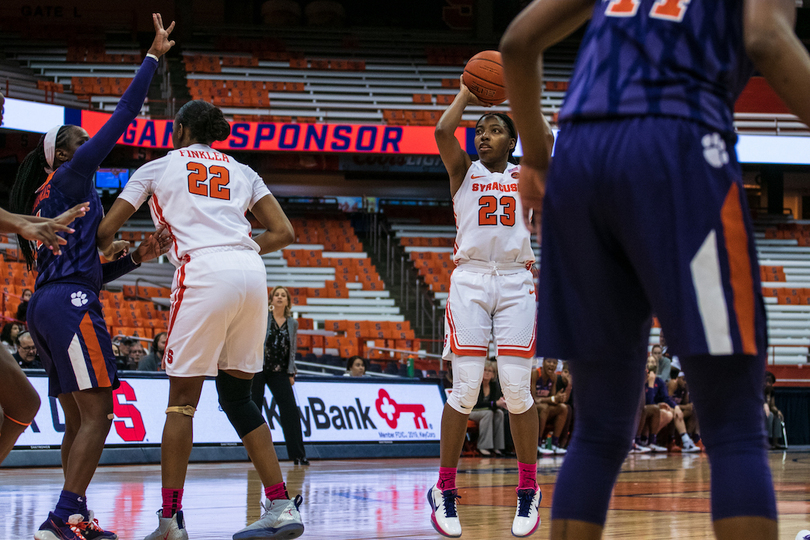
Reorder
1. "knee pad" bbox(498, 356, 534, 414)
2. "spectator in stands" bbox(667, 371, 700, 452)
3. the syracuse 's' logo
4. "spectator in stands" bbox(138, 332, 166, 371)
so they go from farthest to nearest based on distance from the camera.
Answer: "spectator in stands" bbox(667, 371, 700, 452)
the syracuse 's' logo
"spectator in stands" bbox(138, 332, 166, 371)
"knee pad" bbox(498, 356, 534, 414)

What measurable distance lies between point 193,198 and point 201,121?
1.35 ft

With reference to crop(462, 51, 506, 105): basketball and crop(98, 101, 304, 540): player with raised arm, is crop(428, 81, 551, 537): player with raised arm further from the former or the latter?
crop(98, 101, 304, 540): player with raised arm

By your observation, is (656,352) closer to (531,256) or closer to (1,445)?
(531,256)

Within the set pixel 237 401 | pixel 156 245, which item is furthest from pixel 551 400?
pixel 156 245

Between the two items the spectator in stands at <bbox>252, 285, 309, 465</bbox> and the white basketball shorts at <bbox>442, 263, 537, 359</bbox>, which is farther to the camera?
the spectator in stands at <bbox>252, 285, 309, 465</bbox>

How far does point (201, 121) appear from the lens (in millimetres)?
3975

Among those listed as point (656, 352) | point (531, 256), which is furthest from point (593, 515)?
point (656, 352)

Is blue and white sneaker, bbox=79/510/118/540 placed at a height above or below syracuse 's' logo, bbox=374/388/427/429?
below

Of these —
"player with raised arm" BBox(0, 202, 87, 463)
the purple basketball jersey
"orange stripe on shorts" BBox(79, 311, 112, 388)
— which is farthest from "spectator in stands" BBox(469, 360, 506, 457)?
the purple basketball jersey

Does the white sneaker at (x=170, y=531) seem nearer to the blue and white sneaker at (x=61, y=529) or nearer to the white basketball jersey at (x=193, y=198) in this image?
the blue and white sneaker at (x=61, y=529)

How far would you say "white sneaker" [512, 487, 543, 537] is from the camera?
4039 millimetres

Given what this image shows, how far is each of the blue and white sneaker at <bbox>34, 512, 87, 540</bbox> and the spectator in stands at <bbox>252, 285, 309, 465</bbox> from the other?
5303mm

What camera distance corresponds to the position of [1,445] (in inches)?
152

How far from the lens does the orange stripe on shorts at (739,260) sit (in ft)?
5.28
